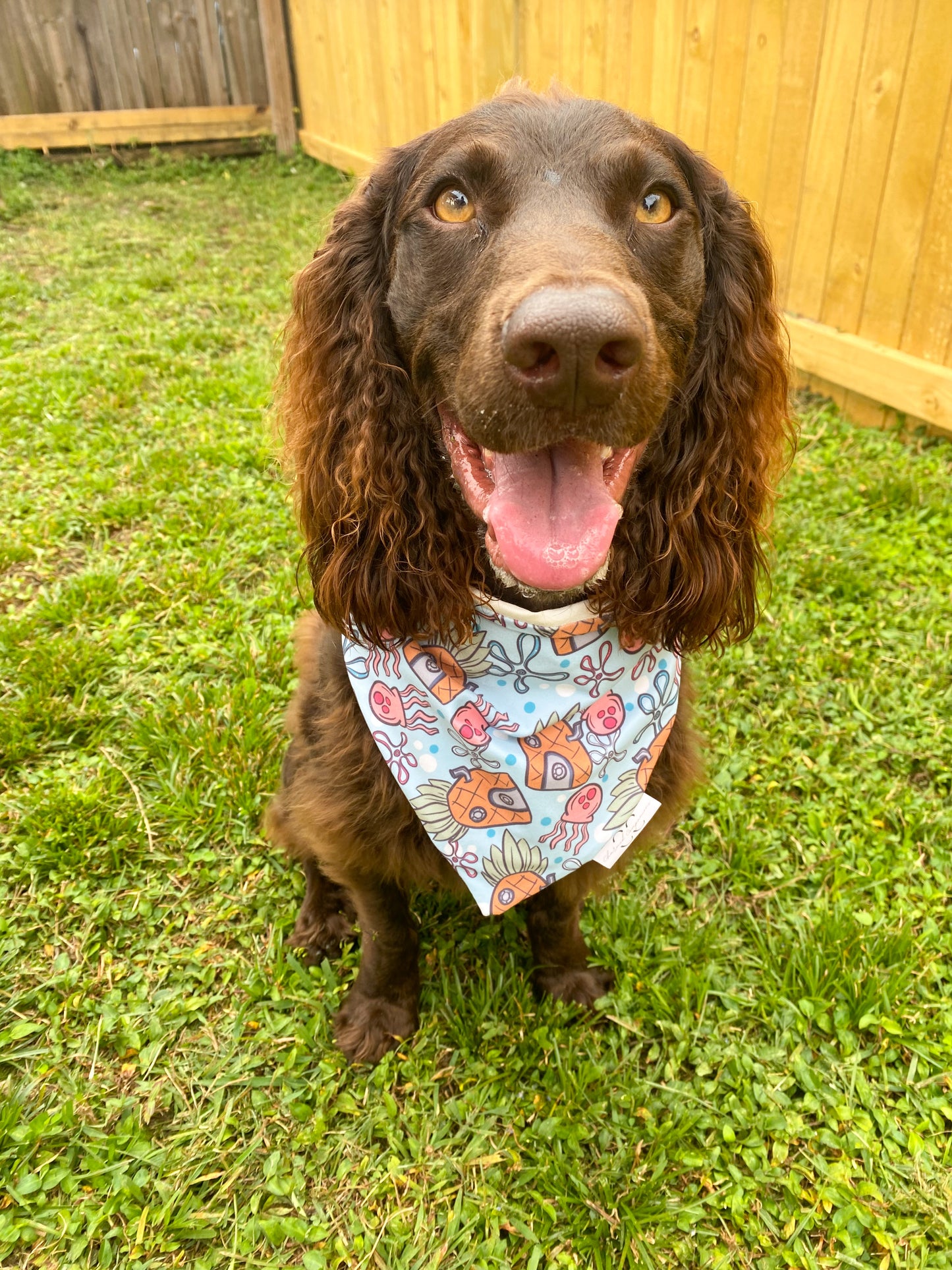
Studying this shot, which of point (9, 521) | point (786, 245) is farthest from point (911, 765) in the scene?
point (9, 521)

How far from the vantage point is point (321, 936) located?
251cm

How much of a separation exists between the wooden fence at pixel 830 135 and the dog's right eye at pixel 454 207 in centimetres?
323

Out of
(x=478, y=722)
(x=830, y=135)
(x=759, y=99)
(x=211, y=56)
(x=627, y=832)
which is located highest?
(x=759, y=99)

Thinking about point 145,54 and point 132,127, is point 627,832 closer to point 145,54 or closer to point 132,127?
point 132,127

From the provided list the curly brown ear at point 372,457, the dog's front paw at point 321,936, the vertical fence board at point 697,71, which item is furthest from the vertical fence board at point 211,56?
the dog's front paw at point 321,936

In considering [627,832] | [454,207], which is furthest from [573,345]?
[627,832]

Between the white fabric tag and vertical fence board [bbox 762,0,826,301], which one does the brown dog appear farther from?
vertical fence board [bbox 762,0,826,301]

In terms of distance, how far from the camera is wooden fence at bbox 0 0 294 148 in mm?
9453

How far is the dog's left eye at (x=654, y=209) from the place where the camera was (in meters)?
1.83

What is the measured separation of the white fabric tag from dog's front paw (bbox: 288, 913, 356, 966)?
2.69 feet

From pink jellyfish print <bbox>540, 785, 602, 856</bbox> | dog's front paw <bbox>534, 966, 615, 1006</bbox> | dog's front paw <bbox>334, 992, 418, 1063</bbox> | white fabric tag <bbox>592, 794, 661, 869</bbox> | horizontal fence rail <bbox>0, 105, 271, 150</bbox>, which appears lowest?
dog's front paw <bbox>534, 966, 615, 1006</bbox>

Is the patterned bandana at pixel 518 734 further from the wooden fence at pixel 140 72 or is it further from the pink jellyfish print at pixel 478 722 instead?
the wooden fence at pixel 140 72

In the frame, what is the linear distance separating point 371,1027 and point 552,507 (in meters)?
1.48

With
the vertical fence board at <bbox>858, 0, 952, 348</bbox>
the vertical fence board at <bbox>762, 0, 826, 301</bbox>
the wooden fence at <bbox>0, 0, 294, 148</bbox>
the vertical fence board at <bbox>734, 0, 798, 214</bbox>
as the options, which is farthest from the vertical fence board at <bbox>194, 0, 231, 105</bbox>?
the vertical fence board at <bbox>858, 0, 952, 348</bbox>
